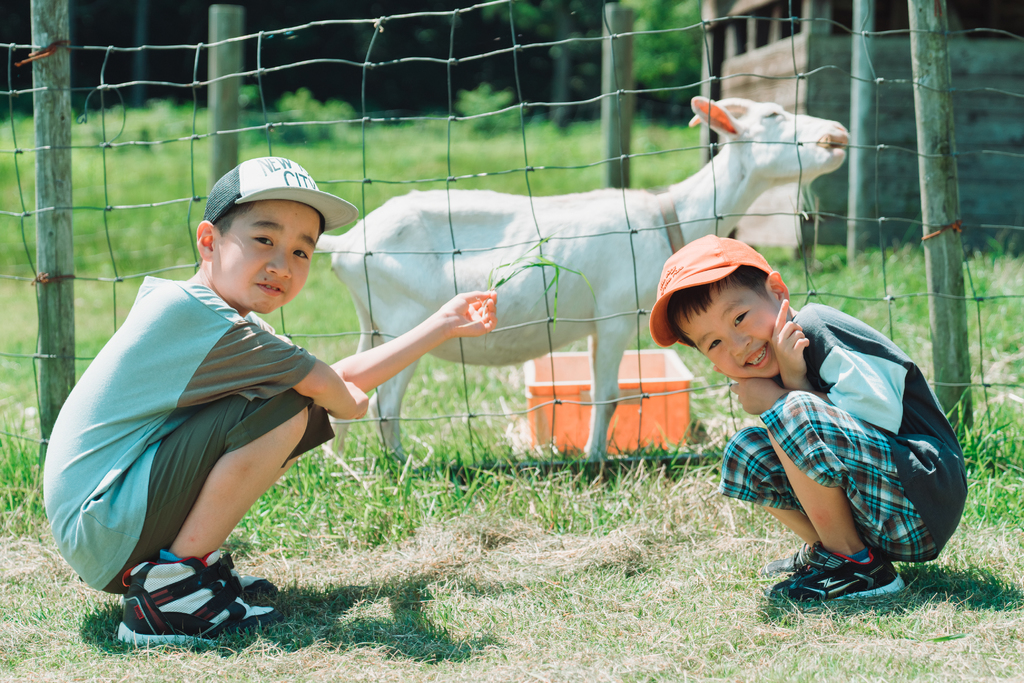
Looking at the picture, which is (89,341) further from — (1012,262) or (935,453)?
(1012,262)

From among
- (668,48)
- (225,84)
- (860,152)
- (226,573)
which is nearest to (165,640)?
(226,573)

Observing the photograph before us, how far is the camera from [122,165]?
13.8 m

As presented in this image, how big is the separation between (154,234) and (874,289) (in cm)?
826

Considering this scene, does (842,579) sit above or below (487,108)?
below

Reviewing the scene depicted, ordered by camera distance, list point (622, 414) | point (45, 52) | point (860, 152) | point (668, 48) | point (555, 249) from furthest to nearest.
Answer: point (668, 48)
point (860, 152)
point (622, 414)
point (555, 249)
point (45, 52)

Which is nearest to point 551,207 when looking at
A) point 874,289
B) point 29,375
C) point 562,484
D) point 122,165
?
point 562,484

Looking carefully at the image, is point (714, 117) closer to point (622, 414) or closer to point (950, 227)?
point (950, 227)

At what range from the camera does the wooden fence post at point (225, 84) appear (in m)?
4.53

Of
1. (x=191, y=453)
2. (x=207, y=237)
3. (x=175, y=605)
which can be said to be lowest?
(x=175, y=605)

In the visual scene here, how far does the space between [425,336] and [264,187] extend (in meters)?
0.60

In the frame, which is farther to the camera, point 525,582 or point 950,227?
point 950,227

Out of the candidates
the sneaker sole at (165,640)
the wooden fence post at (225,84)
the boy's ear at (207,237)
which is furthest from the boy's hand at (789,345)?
the wooden fence post at (225,84)

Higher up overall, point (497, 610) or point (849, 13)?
point (849, 13)

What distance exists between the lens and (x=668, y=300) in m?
2.44
